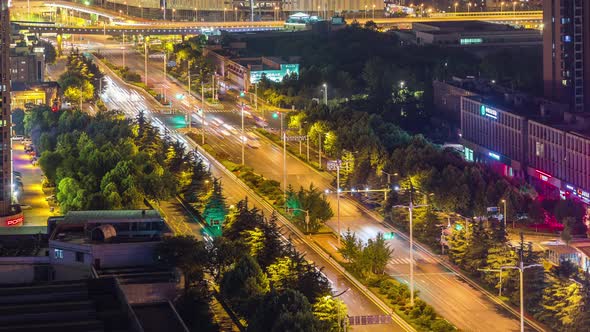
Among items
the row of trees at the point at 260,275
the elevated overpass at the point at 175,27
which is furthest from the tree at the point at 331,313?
the elevated overpass at the point at 175,27

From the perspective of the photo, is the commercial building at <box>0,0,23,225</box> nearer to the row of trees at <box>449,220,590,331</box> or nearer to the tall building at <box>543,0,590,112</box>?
the row of trees at <box>449,220,590,331</box>

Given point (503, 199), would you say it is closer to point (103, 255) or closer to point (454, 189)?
point (454, 189)

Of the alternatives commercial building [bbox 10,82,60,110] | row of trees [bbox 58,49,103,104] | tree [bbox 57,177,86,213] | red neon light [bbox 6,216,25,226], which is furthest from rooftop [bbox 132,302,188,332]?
row of trees [bbox 58,49,103,104]

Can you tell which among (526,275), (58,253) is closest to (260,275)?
(58,253)

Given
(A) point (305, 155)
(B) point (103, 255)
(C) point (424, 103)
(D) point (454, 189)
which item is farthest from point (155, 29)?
(B) point (103, 255)

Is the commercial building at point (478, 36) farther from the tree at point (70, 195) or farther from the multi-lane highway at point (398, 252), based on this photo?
the tree at point (70, 195)

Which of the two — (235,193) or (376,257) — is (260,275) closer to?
(376,257)
